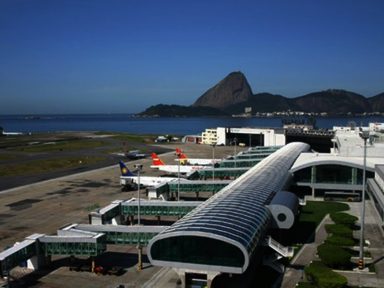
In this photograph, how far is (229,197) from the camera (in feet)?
162

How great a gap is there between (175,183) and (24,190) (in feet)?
114

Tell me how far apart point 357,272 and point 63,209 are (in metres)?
47.6

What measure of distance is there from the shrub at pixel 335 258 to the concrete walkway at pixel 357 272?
0.85m

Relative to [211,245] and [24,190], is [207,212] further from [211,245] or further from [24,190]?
[24,190]

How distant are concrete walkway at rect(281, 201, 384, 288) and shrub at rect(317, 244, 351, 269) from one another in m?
0.85

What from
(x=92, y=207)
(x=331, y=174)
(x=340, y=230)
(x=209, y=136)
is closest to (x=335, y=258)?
(x=340, y=230)

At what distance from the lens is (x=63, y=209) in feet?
239

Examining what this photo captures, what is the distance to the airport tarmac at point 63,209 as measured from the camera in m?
43.9

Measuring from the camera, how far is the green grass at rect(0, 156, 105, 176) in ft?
378

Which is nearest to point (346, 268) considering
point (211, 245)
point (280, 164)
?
point (211, 245)

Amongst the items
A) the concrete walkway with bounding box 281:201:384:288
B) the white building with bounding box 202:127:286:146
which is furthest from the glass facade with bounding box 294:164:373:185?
the white building with bounding box 202:127:286:146

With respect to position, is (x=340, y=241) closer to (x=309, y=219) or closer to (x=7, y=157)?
(x=309, y=219)

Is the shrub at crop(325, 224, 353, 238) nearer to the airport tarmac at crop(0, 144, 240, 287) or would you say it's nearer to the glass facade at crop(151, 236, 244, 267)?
the glass facade at crop(151, 236, 244, 267)

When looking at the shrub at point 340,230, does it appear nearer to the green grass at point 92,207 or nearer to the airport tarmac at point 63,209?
the airport tarmac at point 63,209
